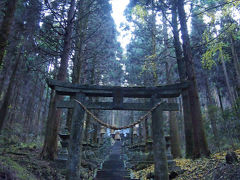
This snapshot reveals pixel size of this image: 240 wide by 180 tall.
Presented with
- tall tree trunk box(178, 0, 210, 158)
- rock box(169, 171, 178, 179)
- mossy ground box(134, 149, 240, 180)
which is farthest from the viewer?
tall tree trunk box(178, 0, 210, 158)

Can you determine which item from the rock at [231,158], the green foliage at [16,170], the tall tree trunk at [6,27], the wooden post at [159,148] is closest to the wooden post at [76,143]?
the green foliage at [16,170]

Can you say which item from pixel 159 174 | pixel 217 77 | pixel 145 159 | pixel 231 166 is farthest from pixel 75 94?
pixel 217 77

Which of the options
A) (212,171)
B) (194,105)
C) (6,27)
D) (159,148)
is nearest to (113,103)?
(159,148)

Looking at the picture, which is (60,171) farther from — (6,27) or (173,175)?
(6,27)

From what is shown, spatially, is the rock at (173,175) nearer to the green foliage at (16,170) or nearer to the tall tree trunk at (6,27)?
the green foliage at (16,170)

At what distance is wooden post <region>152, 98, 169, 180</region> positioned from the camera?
494 cm

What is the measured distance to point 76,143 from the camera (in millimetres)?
5230

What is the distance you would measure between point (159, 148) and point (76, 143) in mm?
2499

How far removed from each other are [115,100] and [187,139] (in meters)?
4.68

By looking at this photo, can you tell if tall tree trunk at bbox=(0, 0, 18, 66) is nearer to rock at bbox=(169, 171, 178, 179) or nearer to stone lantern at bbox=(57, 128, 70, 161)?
stone lantern at bbox=(57, 128, 70, 161)

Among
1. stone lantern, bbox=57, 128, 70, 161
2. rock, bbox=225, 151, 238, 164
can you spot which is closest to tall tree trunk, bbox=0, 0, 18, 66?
stone lantern, bbox=57, 128, 70, 161

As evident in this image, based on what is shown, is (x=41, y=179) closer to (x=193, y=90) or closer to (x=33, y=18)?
(x=193, y=90)

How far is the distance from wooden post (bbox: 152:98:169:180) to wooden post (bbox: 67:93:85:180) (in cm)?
228

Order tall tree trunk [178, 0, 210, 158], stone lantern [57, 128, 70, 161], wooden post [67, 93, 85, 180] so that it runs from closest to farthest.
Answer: wooden post [67, 93, 85, 180] < tall tree trunk [178, 0, 210, 158] < stone lantern [57, 128, 70, 161]
